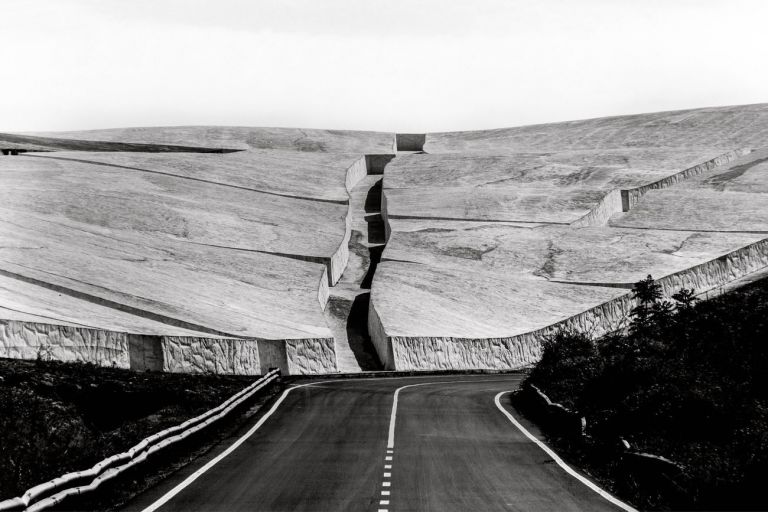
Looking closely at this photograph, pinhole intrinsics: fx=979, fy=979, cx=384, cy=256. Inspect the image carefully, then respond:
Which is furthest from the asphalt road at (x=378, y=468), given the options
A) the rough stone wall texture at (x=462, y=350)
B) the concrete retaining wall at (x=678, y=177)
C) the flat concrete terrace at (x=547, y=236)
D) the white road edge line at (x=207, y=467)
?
the concrete retaining wall at (x=678, y=177)

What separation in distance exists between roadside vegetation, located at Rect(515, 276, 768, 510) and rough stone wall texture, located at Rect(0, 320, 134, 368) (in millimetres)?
14227

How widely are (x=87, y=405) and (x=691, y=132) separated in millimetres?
73737

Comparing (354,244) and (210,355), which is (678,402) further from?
(354,244)

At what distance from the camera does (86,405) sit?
2809 centimetres

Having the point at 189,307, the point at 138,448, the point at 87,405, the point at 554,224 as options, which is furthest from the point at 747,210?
the point at 138,448

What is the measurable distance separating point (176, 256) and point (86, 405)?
72.9 ft

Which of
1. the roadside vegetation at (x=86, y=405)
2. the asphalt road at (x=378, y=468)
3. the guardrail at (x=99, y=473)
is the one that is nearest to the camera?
the guardrail at (x=99, y=473)

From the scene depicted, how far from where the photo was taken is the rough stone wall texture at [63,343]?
106 feet

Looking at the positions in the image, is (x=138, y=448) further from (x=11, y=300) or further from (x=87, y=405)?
(x=11, y=300)

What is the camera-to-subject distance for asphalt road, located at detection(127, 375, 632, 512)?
534 inches

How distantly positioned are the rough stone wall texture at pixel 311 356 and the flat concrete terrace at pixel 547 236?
2.85 metres

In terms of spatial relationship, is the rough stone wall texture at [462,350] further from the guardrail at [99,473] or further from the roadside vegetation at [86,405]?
the guardrail at [99,473]

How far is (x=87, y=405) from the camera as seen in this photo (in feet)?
92.3

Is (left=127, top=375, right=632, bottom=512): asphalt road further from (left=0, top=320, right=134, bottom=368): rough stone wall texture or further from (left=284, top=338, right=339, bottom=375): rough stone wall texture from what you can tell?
(left=284, top=338, right=339, bottom=375): rough stone wall texture
